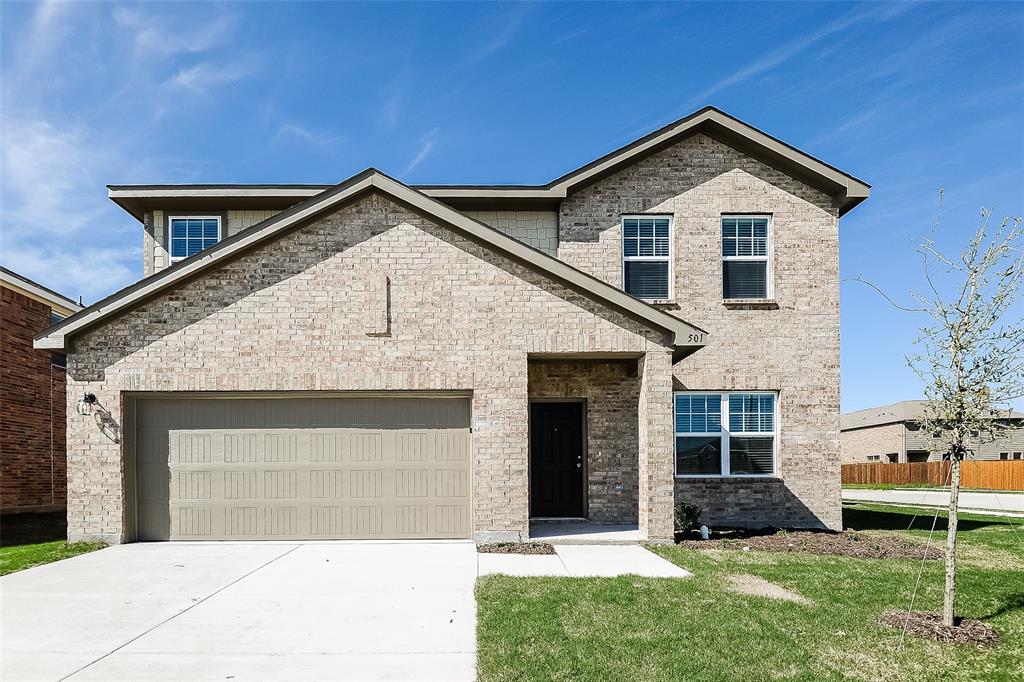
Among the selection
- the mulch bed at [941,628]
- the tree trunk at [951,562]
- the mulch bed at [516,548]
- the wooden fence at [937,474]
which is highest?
the tree trunk at [951,562]

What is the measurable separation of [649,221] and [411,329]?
234 inches

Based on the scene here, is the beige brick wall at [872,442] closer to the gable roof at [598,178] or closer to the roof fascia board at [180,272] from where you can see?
the gable roof at [598,178]

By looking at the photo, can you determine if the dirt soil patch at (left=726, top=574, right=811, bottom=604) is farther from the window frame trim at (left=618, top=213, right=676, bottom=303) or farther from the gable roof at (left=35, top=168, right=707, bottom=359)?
the window frame trim at (left=618, top=213, right=676, bottom=303)

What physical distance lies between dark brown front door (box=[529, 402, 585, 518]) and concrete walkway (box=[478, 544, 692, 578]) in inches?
101

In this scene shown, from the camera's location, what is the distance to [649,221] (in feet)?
45.6

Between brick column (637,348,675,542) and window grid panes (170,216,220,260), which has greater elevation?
window grid panes (170,216,220,260)

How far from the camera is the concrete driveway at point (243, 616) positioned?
219 inches

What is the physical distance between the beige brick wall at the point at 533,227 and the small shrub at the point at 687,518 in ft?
19.0

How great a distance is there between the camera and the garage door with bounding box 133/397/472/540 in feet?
36.6

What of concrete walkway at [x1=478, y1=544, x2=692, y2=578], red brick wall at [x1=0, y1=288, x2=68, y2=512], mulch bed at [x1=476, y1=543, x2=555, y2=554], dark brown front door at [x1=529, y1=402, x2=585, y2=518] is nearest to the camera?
concrete walkway at [x1=478, y1=544, x2=692, y2=578]

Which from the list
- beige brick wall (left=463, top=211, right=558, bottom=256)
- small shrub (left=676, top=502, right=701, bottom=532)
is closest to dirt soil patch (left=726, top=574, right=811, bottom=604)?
small shrub (left=676, top=502, right=701, bottom=532)

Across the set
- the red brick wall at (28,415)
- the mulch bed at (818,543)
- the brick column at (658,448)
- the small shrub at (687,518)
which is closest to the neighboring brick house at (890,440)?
the mulch bed at (818,543)

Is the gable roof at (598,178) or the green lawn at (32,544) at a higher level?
the gable roof at (598,178)

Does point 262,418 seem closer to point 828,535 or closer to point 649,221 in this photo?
point 649,221
